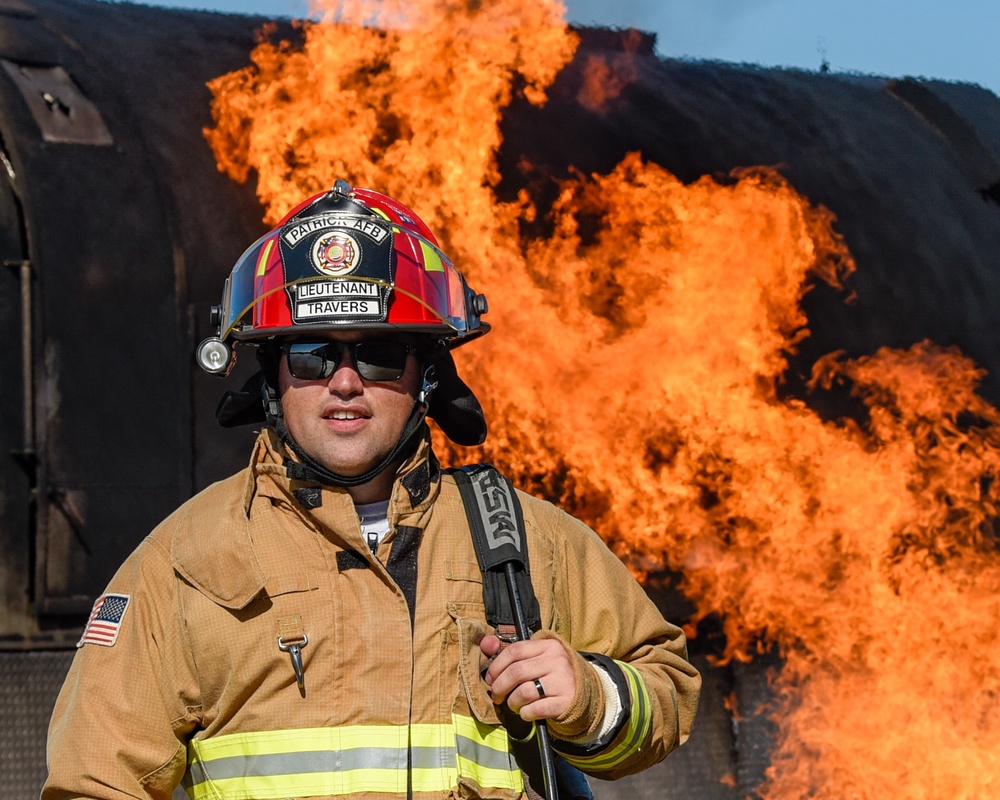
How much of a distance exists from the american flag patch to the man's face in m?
0.48

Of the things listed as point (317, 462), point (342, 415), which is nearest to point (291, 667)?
point (317, 462)

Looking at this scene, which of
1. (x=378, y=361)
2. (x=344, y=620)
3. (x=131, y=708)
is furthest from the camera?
(x=378, y=361)

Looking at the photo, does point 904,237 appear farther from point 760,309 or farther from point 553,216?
point 553,216

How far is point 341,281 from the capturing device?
2.94m

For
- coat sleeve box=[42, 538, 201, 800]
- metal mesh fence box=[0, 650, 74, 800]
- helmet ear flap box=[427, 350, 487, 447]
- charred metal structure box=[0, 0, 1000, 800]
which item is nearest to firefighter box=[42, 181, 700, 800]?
coat sleeve box=[42, 538, 201, 800]

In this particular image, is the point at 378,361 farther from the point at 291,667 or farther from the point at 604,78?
the point at 604,78

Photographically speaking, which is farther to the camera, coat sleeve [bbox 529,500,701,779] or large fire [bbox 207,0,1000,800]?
large fire [bbox 207,0,1000,800]

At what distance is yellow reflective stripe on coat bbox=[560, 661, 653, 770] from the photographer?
2719 mm

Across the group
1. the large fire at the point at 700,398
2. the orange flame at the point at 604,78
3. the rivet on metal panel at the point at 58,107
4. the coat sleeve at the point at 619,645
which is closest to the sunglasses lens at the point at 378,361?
the coat sleeve at the point at 619,645

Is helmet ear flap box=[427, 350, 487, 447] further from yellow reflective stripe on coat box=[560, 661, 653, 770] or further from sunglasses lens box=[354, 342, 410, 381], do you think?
yellow reflective stripe on coat box=[560, 661, 653, 770]

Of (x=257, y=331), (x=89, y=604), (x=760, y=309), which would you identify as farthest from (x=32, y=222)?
(x=760, y=309)

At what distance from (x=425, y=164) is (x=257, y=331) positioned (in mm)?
3672

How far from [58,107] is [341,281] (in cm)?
365

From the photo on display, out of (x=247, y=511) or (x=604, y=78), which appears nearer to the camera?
(x=247, y=511)
